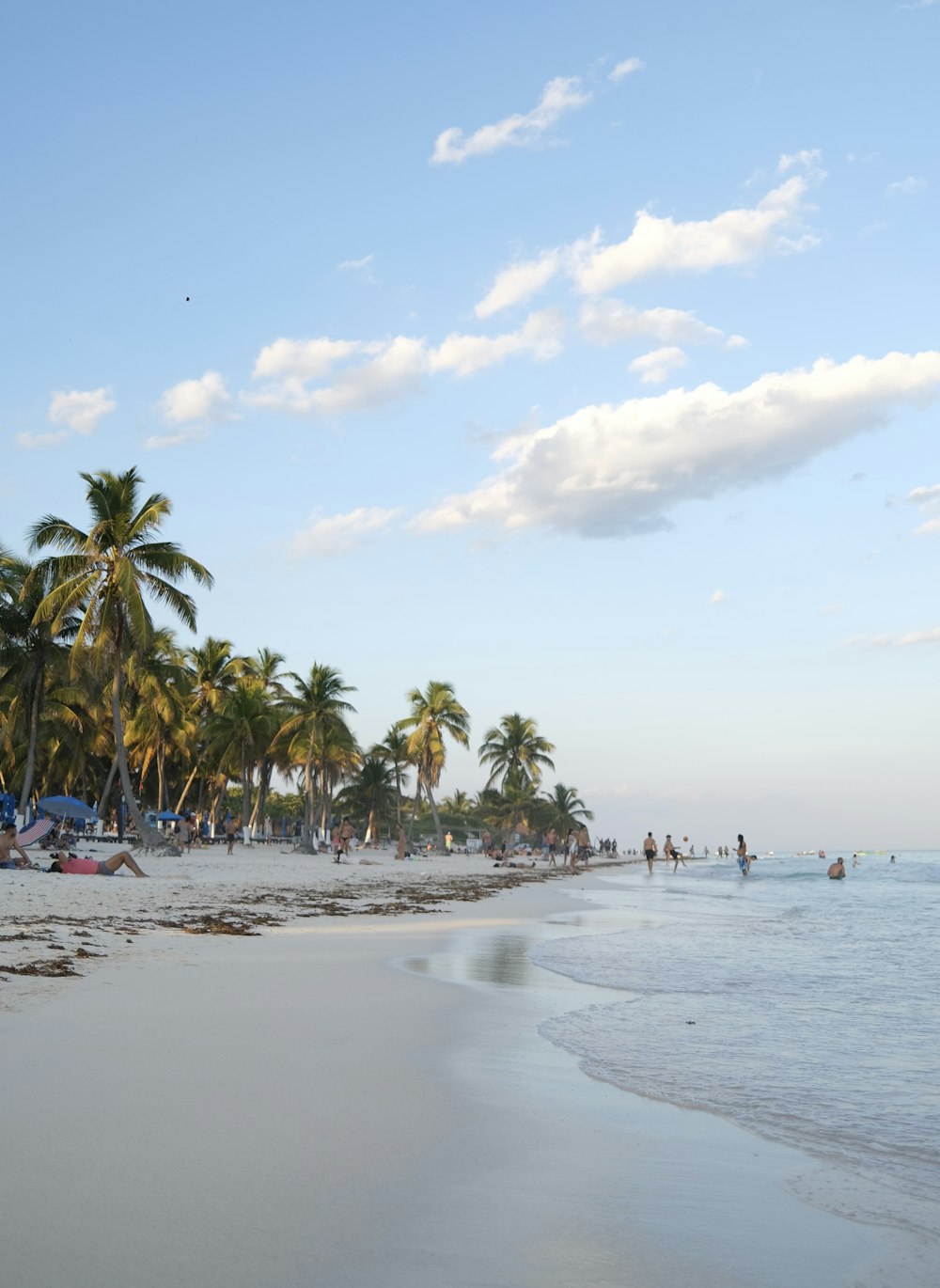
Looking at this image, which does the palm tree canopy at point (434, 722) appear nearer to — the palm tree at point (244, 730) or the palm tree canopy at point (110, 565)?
the palm tree at point (244, 730)

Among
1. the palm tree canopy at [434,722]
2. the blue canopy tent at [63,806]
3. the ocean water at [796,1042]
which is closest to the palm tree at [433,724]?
the palm tree canopy at [434,722]

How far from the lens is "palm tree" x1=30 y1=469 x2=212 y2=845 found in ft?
87.4

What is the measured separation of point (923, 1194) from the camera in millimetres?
3762

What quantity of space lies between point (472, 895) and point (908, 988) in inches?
609


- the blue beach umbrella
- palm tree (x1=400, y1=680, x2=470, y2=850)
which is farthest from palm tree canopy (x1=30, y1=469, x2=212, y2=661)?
palm tree (x1=400, y1=680, x2=470, y2=850)

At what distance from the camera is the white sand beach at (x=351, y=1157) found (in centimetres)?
273

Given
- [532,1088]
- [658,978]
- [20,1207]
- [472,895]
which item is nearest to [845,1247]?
[532,1088]

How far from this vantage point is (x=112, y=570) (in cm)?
2691

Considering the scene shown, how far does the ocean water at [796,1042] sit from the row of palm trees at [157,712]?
18.0m

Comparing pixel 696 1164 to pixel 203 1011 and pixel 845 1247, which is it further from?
pixel 203 1011

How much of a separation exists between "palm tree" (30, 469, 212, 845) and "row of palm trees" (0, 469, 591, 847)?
4cm

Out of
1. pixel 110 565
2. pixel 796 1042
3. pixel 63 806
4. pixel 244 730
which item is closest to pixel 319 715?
pixel 244 730

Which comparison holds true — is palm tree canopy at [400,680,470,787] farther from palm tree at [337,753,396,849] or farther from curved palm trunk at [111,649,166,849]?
A: curved palm trunk at [111,649,166,849]

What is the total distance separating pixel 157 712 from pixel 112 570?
18896mm
